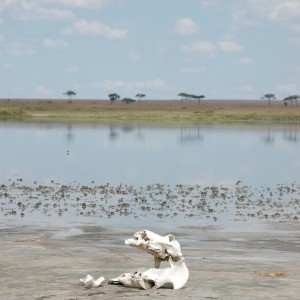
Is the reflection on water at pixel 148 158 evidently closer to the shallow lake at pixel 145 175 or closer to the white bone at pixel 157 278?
the shallow lake at pixel 145 175

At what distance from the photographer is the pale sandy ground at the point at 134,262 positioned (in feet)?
42.5

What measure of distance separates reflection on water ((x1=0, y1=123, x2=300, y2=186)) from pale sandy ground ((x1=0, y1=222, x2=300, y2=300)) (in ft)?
46.5

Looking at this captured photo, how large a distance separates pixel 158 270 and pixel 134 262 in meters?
3.11

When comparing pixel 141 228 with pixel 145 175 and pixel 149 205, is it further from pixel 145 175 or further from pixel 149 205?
pixel 145 175

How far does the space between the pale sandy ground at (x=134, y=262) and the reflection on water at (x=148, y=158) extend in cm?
1419

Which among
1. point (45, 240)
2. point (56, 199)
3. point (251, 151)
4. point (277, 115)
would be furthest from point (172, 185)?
point (277, 115)

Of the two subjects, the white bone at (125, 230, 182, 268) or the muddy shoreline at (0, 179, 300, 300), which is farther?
the muddy shoreline at (0, 179, 300, 300)

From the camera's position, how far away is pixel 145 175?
40219 mm

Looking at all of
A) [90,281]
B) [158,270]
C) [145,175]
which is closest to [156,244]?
[158,270]

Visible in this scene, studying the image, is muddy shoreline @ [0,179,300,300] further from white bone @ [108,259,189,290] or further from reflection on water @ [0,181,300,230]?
white bone @ [108,259,189,290]

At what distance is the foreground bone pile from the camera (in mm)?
13164

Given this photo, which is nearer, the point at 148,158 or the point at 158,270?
the point at 158,270

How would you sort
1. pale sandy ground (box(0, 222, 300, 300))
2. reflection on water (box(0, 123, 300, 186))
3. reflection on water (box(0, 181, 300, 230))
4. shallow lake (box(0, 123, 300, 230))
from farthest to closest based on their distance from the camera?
reflection on water (box(0, 123, 300, 186))
shallow lake (box(0, 123, 300, 230))
reflection on water (box(0, 181, 300, 230))
pale sandy ground (box(0, 222, 300, 300))

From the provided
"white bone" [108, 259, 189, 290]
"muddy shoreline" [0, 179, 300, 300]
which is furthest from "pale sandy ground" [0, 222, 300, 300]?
"white bone" [108, 259, 189, 290]
